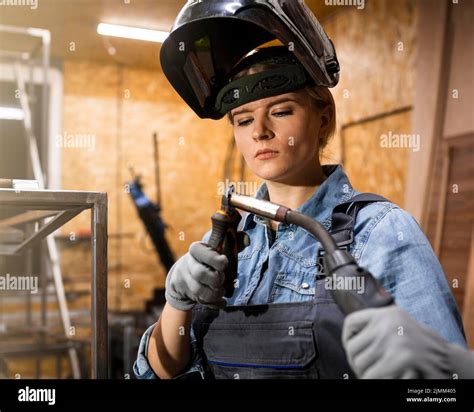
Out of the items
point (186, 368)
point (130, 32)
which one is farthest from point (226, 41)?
point (130, 32)

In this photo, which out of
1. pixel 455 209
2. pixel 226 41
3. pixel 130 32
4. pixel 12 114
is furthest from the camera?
pixel 130 32

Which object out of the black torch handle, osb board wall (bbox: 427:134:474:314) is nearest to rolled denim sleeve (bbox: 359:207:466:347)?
the black torch handle

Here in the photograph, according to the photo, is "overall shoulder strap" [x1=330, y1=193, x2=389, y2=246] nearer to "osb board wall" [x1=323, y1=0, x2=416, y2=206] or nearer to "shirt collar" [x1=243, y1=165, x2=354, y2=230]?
"shirt collar" [x1=243, y1=165, x2=354, y2=230]

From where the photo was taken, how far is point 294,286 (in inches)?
31.6

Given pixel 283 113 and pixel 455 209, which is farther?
Result: pixel 455 209

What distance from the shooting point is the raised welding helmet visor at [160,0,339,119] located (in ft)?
2.51

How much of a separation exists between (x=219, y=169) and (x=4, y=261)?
2.22m

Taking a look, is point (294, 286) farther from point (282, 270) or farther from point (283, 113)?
point (283, 113)

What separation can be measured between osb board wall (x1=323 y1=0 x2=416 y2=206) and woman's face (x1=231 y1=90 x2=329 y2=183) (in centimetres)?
217

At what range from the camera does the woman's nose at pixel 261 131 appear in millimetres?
807

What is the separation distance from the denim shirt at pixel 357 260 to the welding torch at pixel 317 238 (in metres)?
0.06

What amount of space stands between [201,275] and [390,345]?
297mm

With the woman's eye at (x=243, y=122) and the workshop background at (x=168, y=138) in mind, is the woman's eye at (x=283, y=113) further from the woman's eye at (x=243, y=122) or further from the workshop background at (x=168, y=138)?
the workshop background at (x=168, y=138)

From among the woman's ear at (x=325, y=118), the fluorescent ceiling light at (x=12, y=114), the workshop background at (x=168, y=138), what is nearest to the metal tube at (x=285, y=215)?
the woman's ear at (x=325, y=118)
